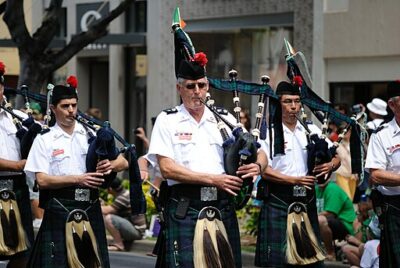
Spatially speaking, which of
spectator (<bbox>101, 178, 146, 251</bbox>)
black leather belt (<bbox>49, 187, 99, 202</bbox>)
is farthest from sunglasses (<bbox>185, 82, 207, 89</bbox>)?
spectator (<bbox>101, 178, 146, 251</bbox>)

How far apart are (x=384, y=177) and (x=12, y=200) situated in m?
3.20

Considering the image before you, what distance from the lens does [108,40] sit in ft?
75.9

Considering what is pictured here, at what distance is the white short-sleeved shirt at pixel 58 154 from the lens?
340 inches

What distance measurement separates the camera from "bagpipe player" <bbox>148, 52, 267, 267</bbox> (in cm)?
770

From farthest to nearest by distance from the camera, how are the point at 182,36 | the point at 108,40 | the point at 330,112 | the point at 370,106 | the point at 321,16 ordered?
the point at 108,40
the point at 321,16
the point at 370,106
the point at 330,112
the point at 182,36

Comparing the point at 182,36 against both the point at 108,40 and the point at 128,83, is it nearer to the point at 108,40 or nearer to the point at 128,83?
the point at 108,40

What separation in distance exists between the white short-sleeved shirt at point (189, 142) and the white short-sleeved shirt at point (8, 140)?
209cm

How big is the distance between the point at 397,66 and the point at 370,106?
425cm

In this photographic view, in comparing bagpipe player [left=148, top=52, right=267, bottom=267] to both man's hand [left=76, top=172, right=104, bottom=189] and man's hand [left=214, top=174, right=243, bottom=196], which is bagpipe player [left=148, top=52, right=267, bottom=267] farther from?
man's hand [left=76, top=172, right=104, bottom=189]

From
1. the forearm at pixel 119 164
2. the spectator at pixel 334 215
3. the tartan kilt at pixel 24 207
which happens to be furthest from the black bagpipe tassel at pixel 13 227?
the spectator at pixel 334 215

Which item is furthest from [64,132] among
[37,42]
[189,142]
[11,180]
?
[37,42]

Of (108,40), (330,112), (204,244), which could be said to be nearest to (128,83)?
(108,40)

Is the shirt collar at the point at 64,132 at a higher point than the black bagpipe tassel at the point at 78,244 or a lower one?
higher

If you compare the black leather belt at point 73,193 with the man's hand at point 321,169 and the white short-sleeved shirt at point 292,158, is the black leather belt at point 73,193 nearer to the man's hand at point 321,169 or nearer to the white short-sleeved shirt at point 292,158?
the white short-sleeved shirt at point 292,158
